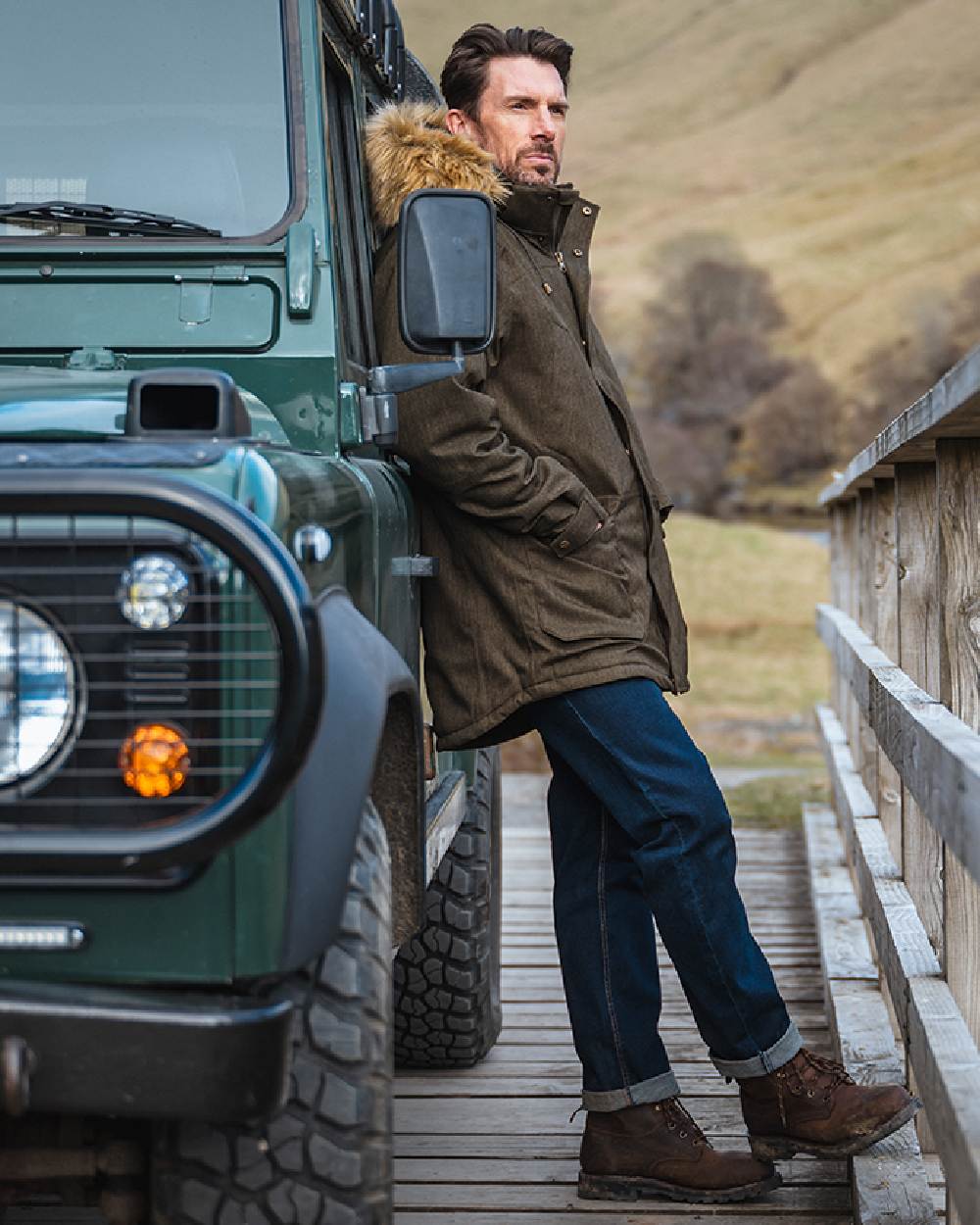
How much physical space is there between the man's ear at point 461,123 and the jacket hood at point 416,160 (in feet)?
0.37

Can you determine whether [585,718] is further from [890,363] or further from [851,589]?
[890,363]

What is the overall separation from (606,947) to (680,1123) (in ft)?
1.22

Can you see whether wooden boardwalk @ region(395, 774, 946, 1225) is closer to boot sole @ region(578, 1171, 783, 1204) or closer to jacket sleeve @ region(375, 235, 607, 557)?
boot sole @ region(578, 1171, 783, 1204)

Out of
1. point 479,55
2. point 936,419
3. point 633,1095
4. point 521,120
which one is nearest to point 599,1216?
point 633,1095

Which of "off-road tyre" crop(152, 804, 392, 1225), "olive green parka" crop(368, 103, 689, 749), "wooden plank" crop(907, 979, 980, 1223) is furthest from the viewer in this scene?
"olive green parka" crop(368, 103, 689, 749)

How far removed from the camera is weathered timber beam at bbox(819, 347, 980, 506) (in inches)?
103

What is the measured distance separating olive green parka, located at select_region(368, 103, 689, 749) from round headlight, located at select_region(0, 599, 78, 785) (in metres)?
1.27

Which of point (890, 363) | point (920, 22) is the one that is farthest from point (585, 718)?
point (920, 22)

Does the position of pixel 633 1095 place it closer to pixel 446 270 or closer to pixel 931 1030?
pixel 931 1030

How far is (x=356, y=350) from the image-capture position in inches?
134

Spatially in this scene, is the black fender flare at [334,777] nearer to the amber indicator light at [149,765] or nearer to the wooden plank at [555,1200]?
the amber indicator light at [149,765]

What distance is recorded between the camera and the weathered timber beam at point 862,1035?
3.24m

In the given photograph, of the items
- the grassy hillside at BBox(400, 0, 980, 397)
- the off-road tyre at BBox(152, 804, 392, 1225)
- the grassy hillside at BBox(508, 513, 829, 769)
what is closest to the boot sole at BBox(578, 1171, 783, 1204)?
the off-road tyre at BBox(152, 804, 392, 1225)

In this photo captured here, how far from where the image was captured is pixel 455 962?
4.43m
